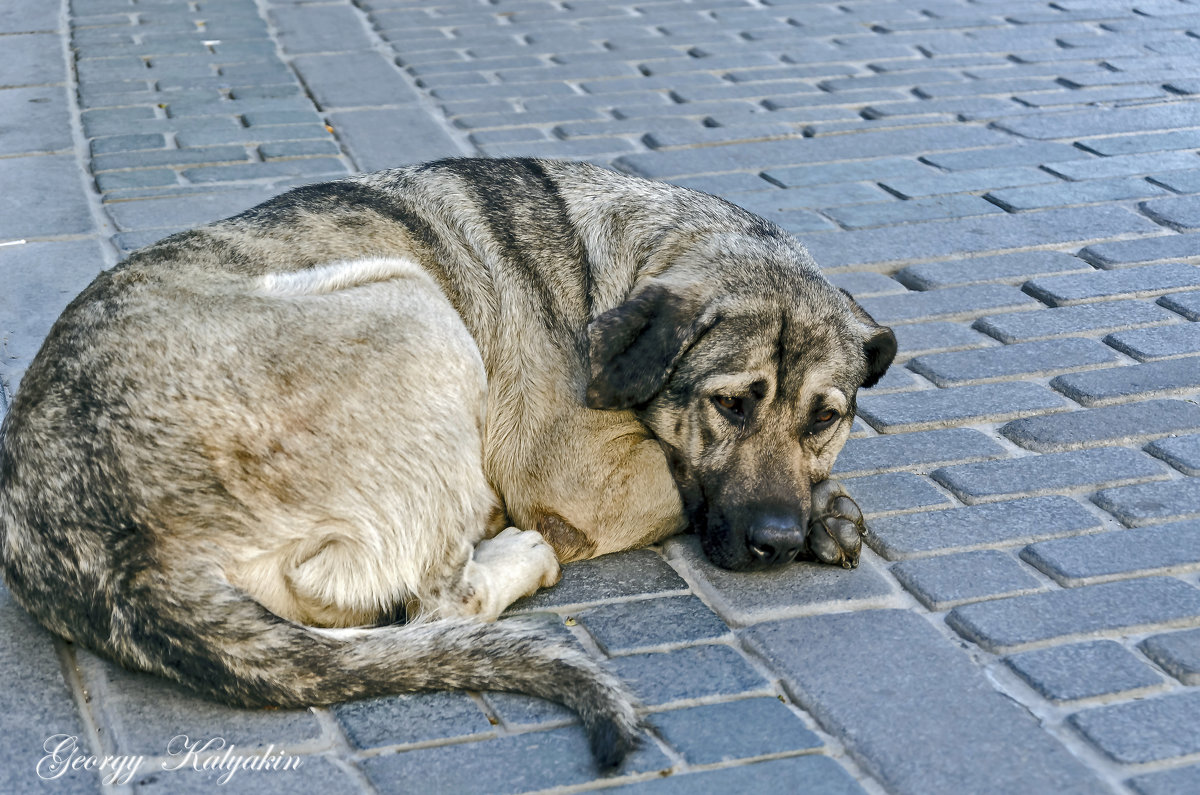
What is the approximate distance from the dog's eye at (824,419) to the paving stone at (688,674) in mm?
873

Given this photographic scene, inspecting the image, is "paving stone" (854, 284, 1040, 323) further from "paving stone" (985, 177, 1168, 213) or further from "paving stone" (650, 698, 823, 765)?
"paving stone" (650, 698, 823, 765)

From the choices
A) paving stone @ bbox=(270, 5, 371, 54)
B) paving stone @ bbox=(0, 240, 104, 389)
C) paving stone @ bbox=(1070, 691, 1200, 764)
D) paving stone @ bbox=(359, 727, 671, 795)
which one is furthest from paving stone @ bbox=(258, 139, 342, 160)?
paving stone @ bbox=(1070, 691, 1200, 764)

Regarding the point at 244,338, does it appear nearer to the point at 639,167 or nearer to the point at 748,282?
the point at 748,282

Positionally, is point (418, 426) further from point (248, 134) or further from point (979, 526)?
point (248, 134)

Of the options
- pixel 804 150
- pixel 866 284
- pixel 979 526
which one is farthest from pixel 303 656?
pixel 804 150

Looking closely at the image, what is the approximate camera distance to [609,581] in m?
4.00

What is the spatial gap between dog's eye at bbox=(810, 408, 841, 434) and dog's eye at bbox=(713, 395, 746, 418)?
0.25 metres

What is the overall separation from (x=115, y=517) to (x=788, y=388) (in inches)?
80.3

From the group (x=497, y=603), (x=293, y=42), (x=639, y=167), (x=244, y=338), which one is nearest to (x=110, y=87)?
(x=293, y=42)

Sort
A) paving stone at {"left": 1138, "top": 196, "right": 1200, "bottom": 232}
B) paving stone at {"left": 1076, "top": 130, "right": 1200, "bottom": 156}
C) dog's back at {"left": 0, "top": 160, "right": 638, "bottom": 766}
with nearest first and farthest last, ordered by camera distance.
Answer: dog's back at {"left": 0, "top": 160, "right": 638, "bottom": 766} → paving stone at {"left": 1138, "top": 196, "right": 1200, "bottom": 232} → paving stone at {"left": 1076, "top": 130, "right": 1200, "bottom": 156}

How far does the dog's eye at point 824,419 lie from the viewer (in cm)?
411

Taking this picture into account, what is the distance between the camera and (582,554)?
4133 mm

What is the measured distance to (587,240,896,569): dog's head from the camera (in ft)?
13.0

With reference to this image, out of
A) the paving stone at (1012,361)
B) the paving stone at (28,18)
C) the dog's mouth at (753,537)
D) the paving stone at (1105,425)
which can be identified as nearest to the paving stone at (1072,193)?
the paving stone at (1012,361)
